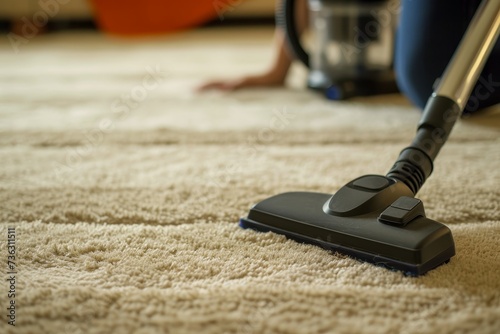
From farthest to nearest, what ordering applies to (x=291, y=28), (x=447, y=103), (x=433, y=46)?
(x=291, y=28), (x=433, y=46), (x=447, y=103)

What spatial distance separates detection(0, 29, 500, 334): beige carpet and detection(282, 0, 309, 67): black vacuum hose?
102 mm

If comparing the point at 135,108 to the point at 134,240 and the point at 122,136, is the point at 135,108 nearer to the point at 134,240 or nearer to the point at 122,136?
the point at 122,136

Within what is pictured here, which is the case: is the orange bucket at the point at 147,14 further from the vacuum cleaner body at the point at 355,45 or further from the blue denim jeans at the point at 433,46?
the blue denim jeans at the point at 433,46

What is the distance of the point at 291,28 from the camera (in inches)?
51.8

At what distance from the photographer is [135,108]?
130 cm

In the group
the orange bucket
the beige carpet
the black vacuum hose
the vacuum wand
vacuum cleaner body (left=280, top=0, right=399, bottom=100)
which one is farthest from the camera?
the orange bucket

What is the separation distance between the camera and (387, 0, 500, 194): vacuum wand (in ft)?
2.02

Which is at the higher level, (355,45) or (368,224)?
(368,224)

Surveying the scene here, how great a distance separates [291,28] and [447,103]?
2.35ft

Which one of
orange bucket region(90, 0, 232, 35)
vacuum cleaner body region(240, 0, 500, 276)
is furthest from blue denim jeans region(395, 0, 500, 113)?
orange bucket region(90, 0, 232, 35)

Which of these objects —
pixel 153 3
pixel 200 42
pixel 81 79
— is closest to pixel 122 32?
pixel 153 3

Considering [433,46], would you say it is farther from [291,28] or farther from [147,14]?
[147,14]

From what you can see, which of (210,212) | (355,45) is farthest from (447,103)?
(355,45)

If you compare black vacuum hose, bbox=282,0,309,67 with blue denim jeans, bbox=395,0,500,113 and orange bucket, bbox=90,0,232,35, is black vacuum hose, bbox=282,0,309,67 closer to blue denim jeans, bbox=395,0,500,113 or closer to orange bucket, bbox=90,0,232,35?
blue denim jeans, bbox=395,0,500,113
